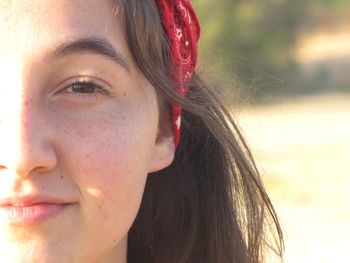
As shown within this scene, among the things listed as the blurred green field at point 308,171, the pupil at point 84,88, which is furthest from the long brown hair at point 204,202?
the pupil at point 84,88

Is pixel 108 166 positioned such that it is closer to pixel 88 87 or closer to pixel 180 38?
pixel 88 87

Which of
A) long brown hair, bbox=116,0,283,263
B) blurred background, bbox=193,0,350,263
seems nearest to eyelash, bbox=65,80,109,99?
long brown hair, bbox=116,0,283,263

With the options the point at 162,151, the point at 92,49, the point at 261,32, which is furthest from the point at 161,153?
the point at 261,32

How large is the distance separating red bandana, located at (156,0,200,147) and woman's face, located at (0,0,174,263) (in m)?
0.18

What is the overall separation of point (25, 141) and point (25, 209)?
0.15 metres

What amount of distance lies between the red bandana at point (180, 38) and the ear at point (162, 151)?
0.09ft

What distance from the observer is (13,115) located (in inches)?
76.2

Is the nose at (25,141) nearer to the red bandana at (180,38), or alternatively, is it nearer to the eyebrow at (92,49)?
the eyebrow at (92,49)

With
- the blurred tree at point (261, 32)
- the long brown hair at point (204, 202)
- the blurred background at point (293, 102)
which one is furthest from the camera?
the blurred tree at point (261, 32)

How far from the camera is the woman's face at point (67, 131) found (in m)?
1.93

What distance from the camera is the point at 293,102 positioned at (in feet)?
65.4

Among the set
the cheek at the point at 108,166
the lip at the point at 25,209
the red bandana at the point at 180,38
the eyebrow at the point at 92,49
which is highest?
the red bandana at the point at 180,38

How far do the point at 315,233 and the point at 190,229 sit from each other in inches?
234

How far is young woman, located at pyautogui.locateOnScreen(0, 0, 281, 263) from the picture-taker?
1942 millimetres
